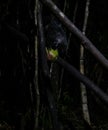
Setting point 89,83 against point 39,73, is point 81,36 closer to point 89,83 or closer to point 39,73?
point 89,83

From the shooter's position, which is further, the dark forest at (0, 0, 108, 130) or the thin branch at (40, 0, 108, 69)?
the dark forest at (0, 0, 108, 130)

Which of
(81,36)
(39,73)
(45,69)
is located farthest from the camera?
(39,73)

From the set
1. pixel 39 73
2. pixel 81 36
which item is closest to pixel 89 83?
pixel 81 36

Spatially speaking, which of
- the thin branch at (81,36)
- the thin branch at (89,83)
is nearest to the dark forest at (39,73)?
the thin branch at (89,83)

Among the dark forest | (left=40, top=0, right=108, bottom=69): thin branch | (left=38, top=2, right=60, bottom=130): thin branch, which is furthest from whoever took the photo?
the dark forest

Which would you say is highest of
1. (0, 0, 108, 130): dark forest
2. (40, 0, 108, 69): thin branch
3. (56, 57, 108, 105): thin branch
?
(0, 0, 108, 130): dark forest

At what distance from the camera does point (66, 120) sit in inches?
85.1

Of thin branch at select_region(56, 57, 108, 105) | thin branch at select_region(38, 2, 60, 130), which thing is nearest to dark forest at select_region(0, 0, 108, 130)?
thin branch at select_region(38, 2, 60, 130)

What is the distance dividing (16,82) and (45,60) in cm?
145

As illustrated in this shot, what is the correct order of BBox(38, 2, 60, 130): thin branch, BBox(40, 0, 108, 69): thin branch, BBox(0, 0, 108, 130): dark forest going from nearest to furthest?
1. BBox(40, 0, 108, 69): thin branch
2. BBox(38, 2, 60, 130): thin branch
3. BBox(0, 0, 108, 130): dark forest

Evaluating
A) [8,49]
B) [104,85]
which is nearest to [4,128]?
[8,49]

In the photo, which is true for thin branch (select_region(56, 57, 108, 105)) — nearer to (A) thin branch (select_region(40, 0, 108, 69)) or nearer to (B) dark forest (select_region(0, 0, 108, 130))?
(A) thin branch (select_region(40, 0, 108, 69))

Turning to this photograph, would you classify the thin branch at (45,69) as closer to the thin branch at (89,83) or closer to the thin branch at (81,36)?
the thin branch at (89,83)

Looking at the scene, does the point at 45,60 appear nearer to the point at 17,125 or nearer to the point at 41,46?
the point at 41,46
